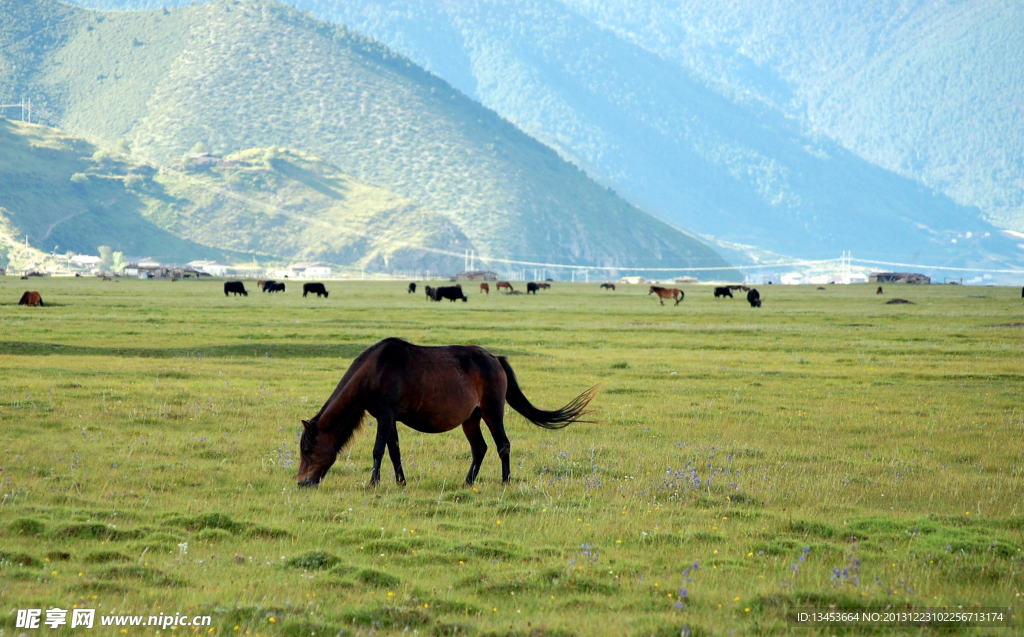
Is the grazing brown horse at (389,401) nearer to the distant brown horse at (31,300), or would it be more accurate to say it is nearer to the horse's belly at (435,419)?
the horse's belly at (435,419)

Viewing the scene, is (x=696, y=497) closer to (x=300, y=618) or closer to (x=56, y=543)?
(x=300, y=618)

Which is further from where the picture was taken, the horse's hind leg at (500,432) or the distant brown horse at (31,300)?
the distant brown horse at (31,300)

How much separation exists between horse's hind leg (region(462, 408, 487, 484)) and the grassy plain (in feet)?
1.02

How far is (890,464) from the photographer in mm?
16359

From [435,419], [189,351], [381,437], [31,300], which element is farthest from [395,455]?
[31,300]

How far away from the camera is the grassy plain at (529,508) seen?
9.40 metres

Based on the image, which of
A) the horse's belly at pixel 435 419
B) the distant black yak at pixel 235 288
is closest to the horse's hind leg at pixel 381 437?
the horse's belly at pixel 435 419

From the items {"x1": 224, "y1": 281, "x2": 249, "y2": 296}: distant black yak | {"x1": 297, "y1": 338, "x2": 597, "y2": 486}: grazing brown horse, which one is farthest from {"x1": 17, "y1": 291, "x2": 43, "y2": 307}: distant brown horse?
{"x1": 297, "y1": 338, "x2": 597, "y2": 486}: grazing brown horse

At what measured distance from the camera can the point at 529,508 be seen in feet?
42.5

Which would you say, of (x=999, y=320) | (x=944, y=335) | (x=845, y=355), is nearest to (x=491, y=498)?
(x=845, y=355)

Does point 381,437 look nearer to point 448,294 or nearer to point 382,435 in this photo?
point 382,435

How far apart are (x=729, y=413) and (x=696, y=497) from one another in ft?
28.6

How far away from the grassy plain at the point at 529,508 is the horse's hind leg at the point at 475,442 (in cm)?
31

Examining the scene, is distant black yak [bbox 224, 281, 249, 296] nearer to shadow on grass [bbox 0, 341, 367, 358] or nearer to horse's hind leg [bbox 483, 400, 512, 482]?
shadow on grass [bbox 0, 341, 367, 358]
